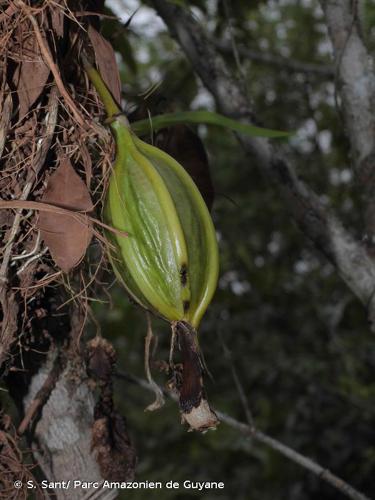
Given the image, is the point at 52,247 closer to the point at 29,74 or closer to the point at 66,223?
the point at 66,223

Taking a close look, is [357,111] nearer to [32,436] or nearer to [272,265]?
[32,436]

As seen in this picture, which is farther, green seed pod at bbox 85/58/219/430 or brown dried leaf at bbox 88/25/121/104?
brown dried leaf at bbox 88/25/121/104

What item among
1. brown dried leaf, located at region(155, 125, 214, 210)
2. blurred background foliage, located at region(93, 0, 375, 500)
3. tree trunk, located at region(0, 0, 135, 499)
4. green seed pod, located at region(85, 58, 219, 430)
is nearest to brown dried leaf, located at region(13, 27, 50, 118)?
tree trunk, located at region(0, 0, 135, 499)

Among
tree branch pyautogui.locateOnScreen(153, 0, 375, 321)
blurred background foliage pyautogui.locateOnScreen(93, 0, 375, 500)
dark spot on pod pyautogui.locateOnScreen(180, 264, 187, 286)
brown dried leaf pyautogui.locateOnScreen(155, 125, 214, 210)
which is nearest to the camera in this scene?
dark spot on pod pyautogui.locateOnScreen(180, 264, 187, 286)

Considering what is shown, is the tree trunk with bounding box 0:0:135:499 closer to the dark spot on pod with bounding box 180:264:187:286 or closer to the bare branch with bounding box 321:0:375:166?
the dark spot on pod with bounding box 180:264:187:286

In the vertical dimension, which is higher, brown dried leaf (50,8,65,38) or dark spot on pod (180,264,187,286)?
brown dried leaf (50,8,65,38)

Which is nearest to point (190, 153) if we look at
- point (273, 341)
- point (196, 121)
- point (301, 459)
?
point (196, 121)
